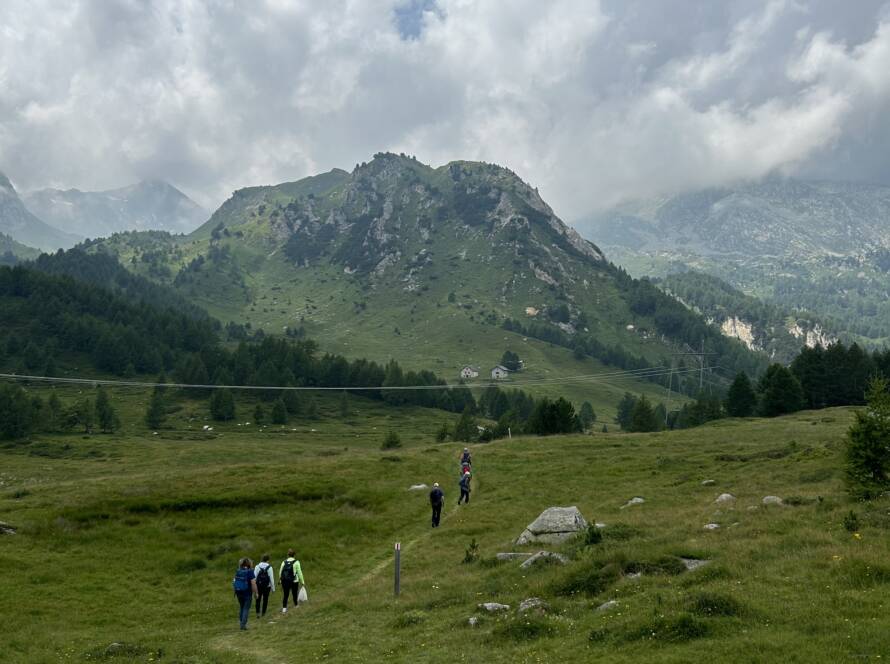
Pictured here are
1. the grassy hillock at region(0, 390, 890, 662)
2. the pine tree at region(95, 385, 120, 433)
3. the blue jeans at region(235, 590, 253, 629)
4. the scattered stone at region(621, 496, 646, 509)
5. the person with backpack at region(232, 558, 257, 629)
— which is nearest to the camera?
the grassy hillock at region(0, 390, 890, 662)

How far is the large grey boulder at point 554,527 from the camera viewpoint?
29.9 metres

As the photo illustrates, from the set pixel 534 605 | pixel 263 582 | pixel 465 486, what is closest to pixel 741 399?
pixel 465 486

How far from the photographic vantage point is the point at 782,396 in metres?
117

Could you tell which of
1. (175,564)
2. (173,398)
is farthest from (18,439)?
(175,564)

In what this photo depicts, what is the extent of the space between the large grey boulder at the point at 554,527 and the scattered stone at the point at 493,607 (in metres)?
9.37

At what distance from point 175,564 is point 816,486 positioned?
1624 inches

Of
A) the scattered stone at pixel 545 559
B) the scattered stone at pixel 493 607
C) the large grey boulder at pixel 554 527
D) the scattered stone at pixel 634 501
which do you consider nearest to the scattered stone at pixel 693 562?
the scattered stone at pixel 545 559

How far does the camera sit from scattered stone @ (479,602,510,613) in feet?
66.5

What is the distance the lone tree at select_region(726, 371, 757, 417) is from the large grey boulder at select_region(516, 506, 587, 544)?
115188 mm

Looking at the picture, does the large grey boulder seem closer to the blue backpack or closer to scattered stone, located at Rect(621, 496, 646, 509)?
scattered stone, located at Rect(621, 496, 646, 509)

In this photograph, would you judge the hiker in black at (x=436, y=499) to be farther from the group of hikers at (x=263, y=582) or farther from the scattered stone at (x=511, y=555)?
the group of hikers at (x=263, y=582)

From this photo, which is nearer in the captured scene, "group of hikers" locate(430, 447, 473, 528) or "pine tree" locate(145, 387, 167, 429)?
"group of hikers" locate(430, 447, 473, 528)

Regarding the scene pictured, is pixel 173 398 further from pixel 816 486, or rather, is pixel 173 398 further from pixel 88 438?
pixel 816 486

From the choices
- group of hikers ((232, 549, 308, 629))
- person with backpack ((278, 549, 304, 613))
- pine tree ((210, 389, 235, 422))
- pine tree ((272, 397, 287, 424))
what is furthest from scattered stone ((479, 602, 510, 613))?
pine tree ((210, 389, 235, 422))
